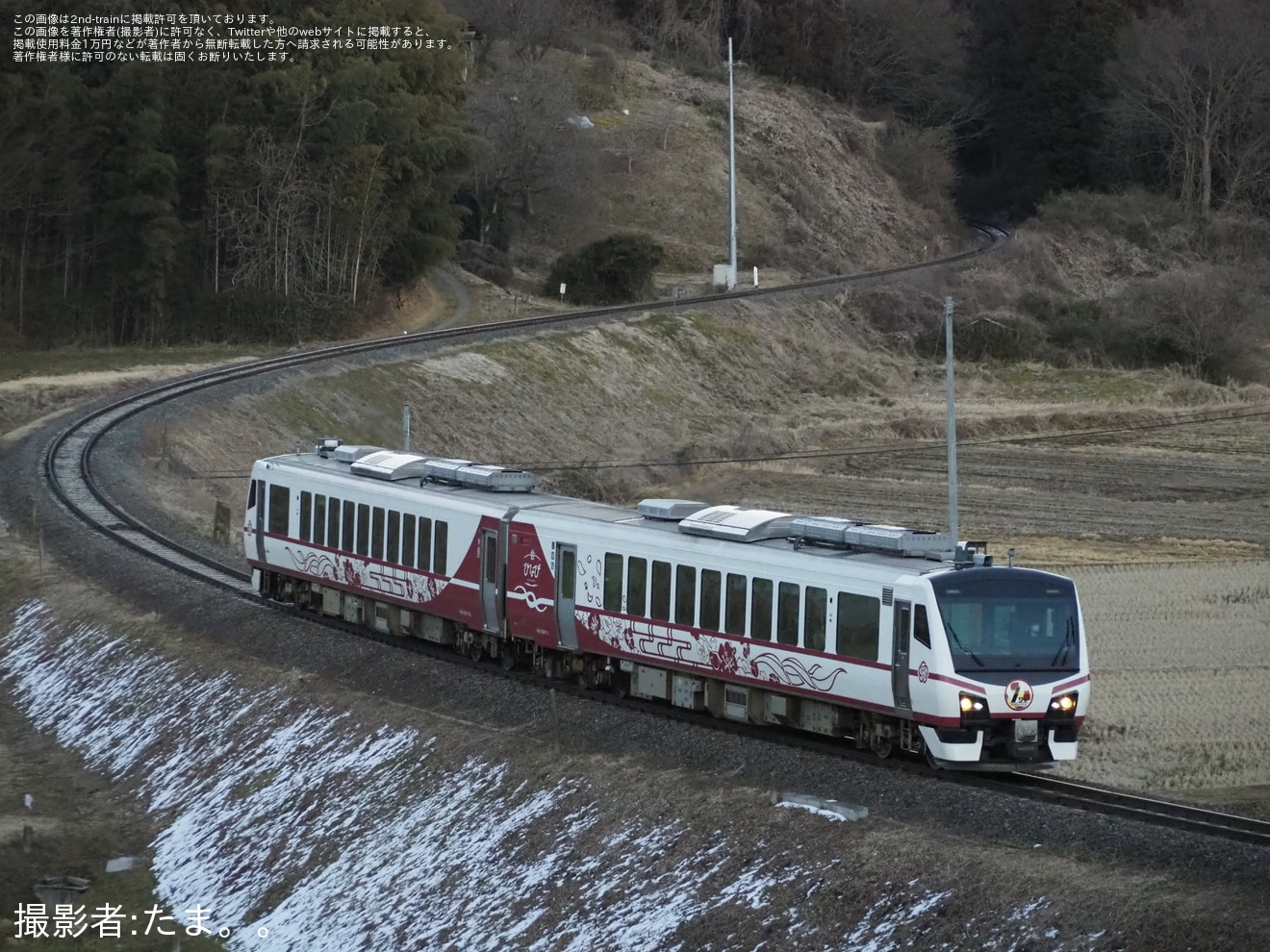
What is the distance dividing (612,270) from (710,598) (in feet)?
176

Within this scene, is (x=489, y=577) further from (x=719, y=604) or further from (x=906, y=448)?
(x=906, y=448)

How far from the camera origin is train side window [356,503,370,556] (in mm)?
27750

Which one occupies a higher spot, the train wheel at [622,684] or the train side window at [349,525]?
the train side window at [349,525]

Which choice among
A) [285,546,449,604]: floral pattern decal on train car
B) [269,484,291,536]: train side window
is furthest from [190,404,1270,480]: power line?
[285,546,449,604]: floral pattern decal on train car

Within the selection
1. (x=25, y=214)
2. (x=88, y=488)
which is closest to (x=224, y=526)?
(x=88, y=488)

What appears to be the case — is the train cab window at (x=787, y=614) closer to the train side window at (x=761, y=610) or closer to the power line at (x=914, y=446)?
the train side window at (x=761, y=610)

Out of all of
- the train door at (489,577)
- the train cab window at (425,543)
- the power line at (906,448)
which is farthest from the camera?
the power line at (906,448)

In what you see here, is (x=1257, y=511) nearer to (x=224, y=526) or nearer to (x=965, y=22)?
(x=224, y=526)

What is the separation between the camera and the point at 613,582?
2291cm

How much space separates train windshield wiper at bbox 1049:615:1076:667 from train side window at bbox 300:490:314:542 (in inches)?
544

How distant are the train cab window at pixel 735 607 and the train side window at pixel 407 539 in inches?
270

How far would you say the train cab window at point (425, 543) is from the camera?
2622 cm

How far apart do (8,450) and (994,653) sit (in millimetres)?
33880

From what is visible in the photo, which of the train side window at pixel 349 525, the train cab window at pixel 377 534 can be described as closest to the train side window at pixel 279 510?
the train side window at pixel 349 525
